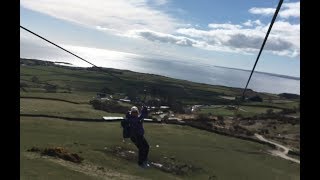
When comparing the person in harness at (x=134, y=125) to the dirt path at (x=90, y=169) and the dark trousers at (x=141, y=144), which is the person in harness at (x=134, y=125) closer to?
the dark trousers at (x=141, y=144)

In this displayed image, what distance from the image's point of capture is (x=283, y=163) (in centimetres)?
5466

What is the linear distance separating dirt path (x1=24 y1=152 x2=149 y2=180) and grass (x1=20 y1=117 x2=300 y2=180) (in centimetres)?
115

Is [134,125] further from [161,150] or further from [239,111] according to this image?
[239,111]

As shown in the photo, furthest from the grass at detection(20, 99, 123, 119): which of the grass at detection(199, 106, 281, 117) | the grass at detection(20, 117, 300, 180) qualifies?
the grass at detection(199, 106, 281, 117)

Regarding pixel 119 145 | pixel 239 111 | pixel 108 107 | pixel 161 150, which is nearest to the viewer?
pixel 119 145

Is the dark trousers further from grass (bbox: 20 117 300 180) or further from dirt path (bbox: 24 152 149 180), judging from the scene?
dirt path (bbox: 24 152 149 180)

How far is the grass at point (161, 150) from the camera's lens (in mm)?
42156

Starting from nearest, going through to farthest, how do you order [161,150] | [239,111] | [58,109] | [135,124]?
[135,124] → [161,150] → [58,109] → [239,111]

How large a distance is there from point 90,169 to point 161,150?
13313mm

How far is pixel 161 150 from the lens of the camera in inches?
2029

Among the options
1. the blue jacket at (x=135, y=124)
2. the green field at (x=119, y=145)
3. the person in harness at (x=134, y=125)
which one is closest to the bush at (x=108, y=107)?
→ the green field at (x=119, y=145)

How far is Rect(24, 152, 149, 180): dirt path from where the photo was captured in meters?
38.0

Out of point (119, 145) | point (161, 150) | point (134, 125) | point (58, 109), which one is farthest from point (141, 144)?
point (58, 109)
